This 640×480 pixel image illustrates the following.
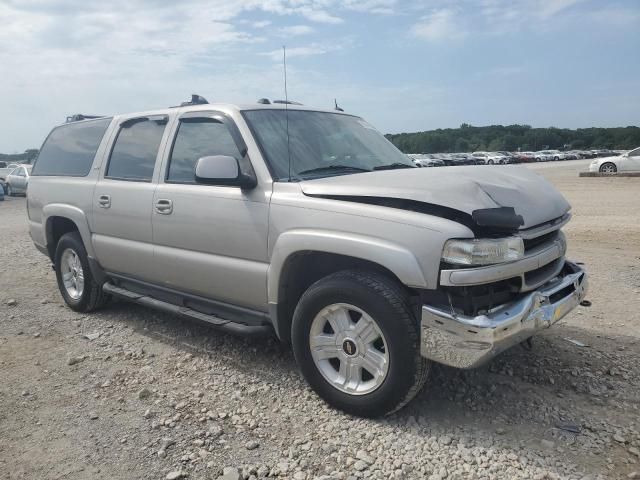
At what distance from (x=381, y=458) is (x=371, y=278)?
954mm

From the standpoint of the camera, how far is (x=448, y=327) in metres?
2.80

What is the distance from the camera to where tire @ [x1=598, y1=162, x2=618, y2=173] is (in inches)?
965

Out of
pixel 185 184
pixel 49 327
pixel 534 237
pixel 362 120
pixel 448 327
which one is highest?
pixel 362 120

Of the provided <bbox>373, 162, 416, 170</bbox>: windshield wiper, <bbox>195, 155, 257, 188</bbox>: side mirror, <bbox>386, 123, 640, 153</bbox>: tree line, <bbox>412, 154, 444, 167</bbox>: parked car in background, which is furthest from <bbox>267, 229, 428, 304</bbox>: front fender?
<bbox>386, 123, 640, 153</bbox>: tree line

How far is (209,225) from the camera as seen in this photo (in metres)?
3.88

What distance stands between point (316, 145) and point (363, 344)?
5.09 ft

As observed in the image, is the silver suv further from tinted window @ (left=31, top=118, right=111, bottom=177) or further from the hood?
tinted window @ (left=31, top=118, right=111, bottom=177)

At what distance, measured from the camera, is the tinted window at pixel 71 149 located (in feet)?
17.5

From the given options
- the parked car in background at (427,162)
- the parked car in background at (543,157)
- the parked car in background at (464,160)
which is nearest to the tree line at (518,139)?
the parked car in background at (543,157)

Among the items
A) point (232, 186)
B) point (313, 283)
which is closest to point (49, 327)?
point (232, 186)

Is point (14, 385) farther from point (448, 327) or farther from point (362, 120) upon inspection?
point (362, 120)

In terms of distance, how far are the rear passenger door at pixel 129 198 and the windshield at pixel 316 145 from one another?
1040 millimetres

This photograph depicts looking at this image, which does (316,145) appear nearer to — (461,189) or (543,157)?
(461,189)

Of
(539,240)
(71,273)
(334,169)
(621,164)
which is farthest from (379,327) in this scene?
(621,164)
